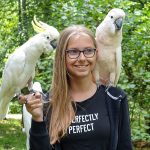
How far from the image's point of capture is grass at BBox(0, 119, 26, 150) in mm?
5874

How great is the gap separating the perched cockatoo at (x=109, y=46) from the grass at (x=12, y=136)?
3.86m

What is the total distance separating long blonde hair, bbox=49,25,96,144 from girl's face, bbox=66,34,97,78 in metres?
0.02

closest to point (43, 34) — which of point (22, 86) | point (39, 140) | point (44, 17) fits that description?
point (22, 86)

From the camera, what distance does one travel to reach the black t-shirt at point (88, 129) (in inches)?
61.5

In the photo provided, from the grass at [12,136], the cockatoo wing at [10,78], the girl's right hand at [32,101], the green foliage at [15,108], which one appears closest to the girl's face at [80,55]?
the girl's right hand at [32,101]

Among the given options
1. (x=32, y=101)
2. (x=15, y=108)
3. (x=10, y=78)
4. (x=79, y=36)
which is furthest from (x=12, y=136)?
(x=32, y=101)

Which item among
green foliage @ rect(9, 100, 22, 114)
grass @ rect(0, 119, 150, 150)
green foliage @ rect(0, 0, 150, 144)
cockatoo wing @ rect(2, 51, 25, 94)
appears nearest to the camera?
cockatoo wing @ rect(2, 51, 25, 94)

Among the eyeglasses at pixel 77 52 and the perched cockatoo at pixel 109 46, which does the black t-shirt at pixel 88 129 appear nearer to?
the eyeglasses at pixel 77 52

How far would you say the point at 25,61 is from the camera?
82.4 inches

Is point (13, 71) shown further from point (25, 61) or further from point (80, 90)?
point (80, 90)

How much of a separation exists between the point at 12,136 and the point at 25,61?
4.82 meters

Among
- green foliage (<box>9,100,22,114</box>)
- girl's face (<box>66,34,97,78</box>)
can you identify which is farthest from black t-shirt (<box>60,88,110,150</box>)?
green foliage (<box>9,100,22,114</box>)

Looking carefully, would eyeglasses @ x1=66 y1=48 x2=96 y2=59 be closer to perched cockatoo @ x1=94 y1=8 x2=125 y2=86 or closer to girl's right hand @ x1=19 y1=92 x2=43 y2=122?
girl's right hand @ x1=19 y1=92 x2=43 y2=122

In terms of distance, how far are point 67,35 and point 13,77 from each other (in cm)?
66
